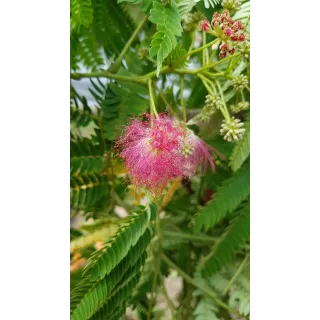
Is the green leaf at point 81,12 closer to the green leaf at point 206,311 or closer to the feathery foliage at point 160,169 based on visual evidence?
the feathery foliage at point 160,169

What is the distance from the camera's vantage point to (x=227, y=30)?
2.03 feet

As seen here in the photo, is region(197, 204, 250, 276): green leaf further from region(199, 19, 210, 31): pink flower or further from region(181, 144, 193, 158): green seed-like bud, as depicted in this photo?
region(199, 19, 210, 31): pink flower

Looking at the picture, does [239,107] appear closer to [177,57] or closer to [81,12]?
[177,57]

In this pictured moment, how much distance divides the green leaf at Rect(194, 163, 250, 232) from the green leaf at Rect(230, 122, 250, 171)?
11 millimetres

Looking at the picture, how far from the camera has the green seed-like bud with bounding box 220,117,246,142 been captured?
67 centimetres

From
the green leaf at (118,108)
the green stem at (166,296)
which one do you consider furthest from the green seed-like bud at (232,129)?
the green stem at (166,296)

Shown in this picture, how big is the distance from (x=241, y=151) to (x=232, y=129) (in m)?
0.04

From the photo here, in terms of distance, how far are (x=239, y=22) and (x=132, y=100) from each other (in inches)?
7.0

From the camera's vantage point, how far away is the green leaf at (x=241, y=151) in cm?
68

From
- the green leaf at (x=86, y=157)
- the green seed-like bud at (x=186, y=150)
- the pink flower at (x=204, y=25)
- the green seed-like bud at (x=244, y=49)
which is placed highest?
the pink flower at (x=204, y=25)

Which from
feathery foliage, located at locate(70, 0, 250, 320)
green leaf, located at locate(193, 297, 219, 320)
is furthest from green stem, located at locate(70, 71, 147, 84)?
green leaf, located at locate(193, 297, 219, 320)

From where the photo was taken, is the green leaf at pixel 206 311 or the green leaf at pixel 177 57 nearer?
the green leaf at pixel 177 57

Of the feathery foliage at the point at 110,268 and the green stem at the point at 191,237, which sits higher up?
the feathery foliage at the point at 110,268

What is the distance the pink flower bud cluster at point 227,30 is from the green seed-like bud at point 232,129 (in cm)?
9
